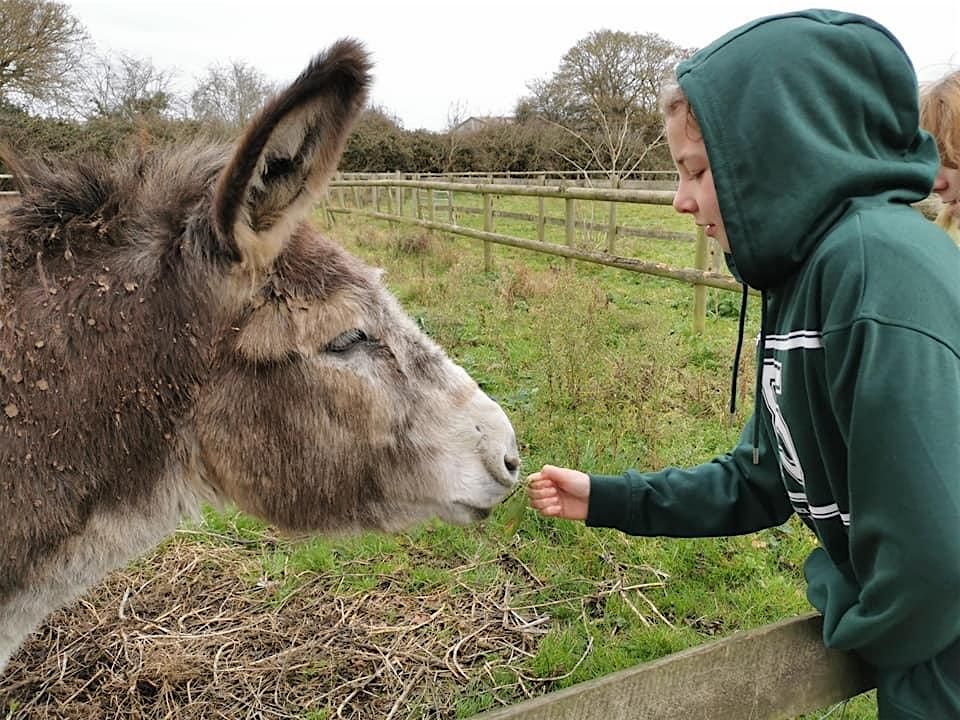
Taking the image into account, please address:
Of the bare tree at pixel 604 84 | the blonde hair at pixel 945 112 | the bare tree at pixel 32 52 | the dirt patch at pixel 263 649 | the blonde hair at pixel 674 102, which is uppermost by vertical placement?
the bare tree at pixel 604 84

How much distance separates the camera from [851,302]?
1062 millimetres

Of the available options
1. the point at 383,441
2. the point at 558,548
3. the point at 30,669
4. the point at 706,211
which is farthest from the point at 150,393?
the point at 558,548

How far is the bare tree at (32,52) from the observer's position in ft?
17.1

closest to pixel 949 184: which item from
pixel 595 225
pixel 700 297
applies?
pixel 700 297

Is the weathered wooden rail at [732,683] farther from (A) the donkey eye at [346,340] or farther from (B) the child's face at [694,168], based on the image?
(A) the donkey eye at [346,340]

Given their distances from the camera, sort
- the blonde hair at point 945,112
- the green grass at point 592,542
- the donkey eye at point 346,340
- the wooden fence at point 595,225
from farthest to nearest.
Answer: the wooden fence at point 595,225 → the green grass at point 592,542 → the blonde hair at point 945,112 → the donkey eye at point 346,340

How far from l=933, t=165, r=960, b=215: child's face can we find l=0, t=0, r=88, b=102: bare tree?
541cm

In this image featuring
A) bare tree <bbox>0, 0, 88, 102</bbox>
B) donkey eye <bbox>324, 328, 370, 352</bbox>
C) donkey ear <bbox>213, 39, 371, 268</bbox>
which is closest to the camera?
donkey ear <bbox>213, 39, 371, 268</bbox>

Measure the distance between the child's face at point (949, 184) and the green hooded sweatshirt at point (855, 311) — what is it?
144 centimetres

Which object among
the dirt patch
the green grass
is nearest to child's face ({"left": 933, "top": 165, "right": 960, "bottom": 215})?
the green grass

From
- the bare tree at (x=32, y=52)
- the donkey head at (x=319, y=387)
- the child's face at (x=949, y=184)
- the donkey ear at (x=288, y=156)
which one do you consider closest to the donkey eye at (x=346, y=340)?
the donkey head at (x=319, y=387)

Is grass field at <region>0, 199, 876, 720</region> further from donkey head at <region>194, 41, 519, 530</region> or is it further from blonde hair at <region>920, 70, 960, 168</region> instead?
blonde hair at <region>920, 70, 960, 168</region>

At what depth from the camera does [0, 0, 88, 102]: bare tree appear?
5.21 meters

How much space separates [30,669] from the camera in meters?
2.85
